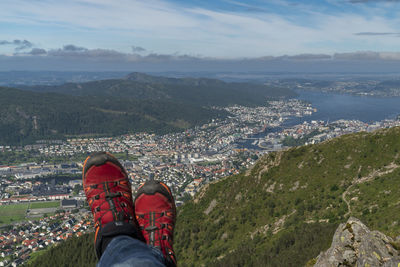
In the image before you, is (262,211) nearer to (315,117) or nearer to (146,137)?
(146,137)

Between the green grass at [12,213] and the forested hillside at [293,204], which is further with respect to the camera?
the green grass at [12,213]

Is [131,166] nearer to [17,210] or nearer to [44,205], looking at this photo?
[44,205]

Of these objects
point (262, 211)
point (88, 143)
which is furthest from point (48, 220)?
point (88, 143)

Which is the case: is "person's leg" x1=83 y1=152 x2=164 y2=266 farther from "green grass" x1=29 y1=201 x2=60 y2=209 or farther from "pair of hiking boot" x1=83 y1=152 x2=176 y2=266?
"green grass" x1=29 y1=201 x2=60 y2=209

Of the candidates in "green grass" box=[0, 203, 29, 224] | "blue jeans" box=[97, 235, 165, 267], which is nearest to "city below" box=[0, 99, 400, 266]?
"green grass" box=[0, 203, 29, 224]

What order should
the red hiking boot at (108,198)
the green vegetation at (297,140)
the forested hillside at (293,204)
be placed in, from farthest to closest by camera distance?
the green vegetation at (297,140), the forested hillside at (293,204), the red hiking boot at (108,198)

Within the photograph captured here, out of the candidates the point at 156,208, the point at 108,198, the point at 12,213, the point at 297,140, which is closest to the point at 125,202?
the point at 108,198

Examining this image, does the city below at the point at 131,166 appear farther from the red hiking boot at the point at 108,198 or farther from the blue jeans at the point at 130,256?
the blue jeans at the point at 130,256

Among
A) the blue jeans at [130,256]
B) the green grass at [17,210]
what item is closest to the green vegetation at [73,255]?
the blue jeans at [130,256]
